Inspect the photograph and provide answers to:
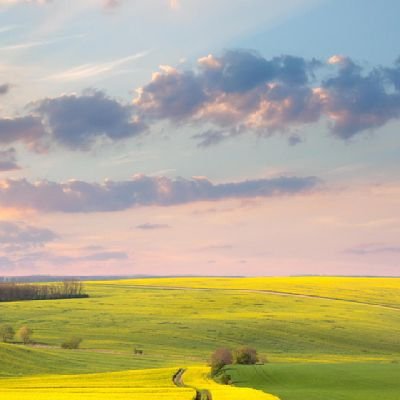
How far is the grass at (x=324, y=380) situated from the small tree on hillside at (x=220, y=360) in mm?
1599

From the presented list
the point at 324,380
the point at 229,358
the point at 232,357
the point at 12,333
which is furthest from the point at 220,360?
the point at 12,333

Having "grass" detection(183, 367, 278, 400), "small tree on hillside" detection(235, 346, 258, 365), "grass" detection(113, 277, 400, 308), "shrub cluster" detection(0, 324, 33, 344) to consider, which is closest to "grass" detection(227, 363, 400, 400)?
"grass" detection(183, 367, 278, 400)

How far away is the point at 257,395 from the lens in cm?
4584

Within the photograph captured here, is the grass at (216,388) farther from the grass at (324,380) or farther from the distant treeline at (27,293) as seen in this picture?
the distant treeline at (27,293)

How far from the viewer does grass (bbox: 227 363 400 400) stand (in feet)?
161

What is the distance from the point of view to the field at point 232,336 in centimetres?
6078

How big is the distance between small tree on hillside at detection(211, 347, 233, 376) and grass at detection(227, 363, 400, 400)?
1.60 metres

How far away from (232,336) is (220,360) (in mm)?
37312

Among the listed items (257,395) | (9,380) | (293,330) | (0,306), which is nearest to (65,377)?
(9,380)

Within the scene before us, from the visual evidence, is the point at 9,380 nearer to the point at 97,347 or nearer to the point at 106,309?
the point at 97,347

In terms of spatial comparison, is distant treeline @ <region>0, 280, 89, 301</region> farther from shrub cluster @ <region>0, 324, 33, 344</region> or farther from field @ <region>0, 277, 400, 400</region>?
shrub cluster @ <region>0, 324, 33, 344</region>

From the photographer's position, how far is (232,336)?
362ft

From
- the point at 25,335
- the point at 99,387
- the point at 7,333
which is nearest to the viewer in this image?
the point at 99,387

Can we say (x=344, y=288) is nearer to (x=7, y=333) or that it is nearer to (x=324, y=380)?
(x=7, y=333)
